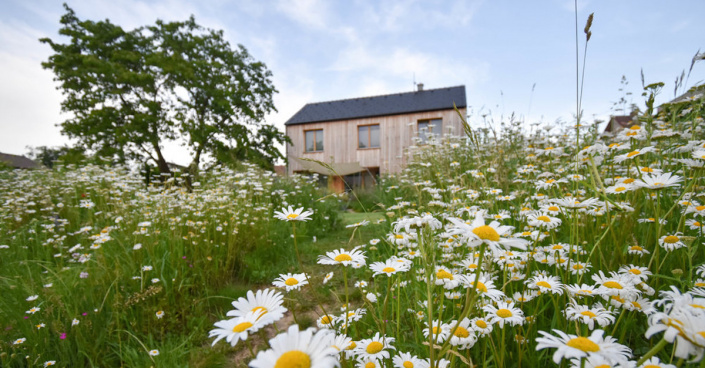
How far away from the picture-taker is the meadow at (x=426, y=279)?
73 cm

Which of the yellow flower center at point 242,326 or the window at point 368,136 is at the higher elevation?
the window at point 368,136

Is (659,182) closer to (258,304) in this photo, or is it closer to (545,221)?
(545,221)

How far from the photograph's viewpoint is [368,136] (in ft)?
54.2

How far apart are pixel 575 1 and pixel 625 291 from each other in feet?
4.58

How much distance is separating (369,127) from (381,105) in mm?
1704

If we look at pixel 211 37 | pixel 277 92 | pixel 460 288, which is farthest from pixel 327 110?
pixel 460 288

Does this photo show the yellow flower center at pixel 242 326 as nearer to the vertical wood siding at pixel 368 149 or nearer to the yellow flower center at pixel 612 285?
the yellow flower center at pixel 612 285

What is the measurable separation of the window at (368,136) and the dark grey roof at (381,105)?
2.23 feet

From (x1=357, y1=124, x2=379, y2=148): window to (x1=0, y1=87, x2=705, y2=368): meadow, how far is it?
12214 millimetres

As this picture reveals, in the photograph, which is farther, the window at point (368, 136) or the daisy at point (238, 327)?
the window at point (368, 136)

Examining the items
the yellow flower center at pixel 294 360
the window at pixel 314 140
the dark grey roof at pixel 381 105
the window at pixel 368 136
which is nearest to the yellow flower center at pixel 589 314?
the yellow flower center at pixel 294 360

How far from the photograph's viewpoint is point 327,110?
18.3m

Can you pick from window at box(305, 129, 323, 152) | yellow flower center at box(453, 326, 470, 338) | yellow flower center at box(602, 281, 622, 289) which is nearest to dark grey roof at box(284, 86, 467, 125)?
window at box(305, 129, 323, 152)

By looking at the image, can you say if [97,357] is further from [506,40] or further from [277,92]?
[277,92]
